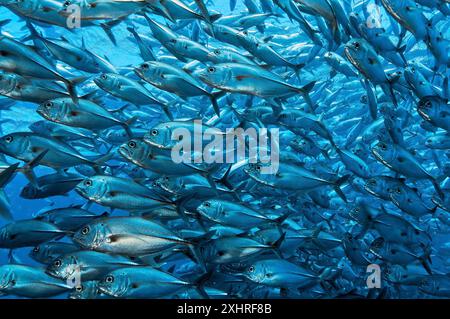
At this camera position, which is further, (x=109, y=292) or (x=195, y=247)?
(x=195, y=247)

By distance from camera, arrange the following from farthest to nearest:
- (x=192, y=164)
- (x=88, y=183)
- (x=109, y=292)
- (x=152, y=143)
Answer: (x=192, y=164) < (x=152, y=143) < (x=88, y=183) < (x=109, y=292)

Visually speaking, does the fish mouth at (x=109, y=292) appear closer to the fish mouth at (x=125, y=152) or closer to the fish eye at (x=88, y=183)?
the fish eye at (x=88, y=183)

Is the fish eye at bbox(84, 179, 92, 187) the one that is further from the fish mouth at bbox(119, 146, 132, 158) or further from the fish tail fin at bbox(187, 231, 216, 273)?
the fish tail fin at bbox(187, 231, 216, 273)

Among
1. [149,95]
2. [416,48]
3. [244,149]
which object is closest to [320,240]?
[244,149]

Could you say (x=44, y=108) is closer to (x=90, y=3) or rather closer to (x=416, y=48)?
(x=90, y=3)

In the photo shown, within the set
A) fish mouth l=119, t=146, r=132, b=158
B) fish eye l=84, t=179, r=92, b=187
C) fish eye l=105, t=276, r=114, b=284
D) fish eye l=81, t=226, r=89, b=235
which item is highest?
fish mouth l=119, t=146, r=132, b=158

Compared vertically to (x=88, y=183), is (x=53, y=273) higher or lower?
lower

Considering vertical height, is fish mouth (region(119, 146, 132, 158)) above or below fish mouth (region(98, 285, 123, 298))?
above

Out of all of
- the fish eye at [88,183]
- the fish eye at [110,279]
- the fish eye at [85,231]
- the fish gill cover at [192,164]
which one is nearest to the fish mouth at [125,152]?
the fish gill cover at [192,164]

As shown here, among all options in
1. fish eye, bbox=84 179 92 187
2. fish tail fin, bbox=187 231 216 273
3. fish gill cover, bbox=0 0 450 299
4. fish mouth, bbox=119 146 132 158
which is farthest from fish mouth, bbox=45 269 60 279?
fish mouth, bbox=119 146 132 158

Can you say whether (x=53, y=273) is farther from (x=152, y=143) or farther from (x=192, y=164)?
(x=192, y=164)

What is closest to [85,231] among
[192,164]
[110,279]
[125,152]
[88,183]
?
[110,279]
